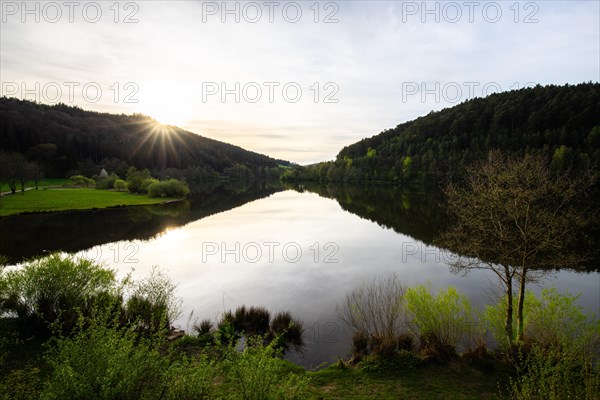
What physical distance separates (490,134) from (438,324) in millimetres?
145333

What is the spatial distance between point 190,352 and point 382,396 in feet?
26.0

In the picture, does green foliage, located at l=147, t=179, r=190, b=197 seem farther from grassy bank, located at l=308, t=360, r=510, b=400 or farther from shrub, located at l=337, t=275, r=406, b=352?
grassy bank, located at l=308, t=360, r=510, b=400

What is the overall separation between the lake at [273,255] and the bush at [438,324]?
362 cm

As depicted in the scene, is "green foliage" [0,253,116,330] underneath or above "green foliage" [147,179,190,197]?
underneath

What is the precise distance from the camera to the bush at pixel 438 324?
13086 millimetres

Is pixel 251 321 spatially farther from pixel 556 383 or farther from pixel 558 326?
pixel 558 326

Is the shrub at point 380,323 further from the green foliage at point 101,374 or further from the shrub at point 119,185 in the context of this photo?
the shrub at point 119,185

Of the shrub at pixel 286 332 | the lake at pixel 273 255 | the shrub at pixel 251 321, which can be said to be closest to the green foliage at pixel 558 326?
the lake at pixel 273 255

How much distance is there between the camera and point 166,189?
83562 millimetres

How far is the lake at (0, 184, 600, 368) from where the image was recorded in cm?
2061

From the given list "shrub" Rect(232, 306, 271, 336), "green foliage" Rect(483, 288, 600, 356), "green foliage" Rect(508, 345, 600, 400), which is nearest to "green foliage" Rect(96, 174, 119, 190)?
"shrub" Rect(232, 306, 271, 336)

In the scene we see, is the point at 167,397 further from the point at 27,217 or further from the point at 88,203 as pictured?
the point at 88,203

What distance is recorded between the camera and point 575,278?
81.8 ft

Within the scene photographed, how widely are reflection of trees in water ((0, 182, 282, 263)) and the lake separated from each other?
0.11 m
